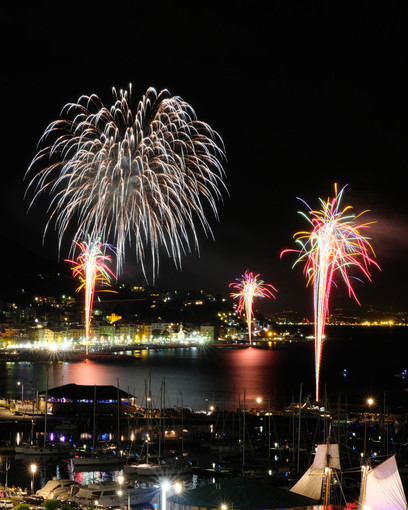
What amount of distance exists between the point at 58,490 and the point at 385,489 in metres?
8.49

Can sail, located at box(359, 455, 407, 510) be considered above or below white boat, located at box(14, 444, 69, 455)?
above

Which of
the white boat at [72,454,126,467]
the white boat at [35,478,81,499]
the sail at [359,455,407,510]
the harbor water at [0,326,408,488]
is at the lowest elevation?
the harbor water at [0,326,408,488]

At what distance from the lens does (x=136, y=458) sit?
64.7 ft

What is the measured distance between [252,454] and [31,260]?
149 meters

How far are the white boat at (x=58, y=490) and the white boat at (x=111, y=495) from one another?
22cm

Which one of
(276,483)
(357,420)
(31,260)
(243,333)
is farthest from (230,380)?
(31,260)

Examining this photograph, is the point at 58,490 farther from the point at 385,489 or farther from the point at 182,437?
the point at 385,489

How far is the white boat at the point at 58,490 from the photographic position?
50.4ft

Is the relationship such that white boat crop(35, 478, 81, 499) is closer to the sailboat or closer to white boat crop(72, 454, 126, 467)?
white boat crop(72, 454, 126, 467)

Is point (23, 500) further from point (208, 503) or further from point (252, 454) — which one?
point (252, 454)

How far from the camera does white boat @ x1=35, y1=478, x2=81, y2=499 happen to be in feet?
50.4

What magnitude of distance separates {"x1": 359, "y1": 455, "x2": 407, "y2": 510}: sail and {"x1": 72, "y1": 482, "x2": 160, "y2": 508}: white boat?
670cm

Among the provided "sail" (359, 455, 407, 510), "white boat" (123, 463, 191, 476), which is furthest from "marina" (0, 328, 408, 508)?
"sail" (359, 455, 407, 510)

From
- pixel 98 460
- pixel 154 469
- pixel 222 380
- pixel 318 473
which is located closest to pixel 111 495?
pixel 154 469
